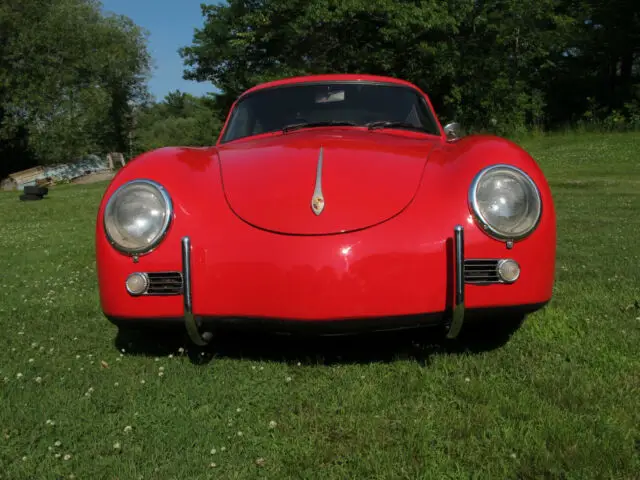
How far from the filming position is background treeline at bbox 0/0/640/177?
2725cm

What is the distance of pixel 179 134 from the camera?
56.2 meters

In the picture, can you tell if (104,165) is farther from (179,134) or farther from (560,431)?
(560,431)

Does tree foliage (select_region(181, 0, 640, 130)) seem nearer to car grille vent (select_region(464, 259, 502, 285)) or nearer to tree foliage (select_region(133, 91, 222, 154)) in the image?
tree foliage (select_region(133, 91, 222, 154))

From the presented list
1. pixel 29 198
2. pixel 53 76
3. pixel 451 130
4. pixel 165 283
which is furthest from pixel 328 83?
pixel 53 76

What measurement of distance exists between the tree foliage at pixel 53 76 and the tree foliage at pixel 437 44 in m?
6.34

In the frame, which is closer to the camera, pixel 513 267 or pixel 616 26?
pixel 513 267

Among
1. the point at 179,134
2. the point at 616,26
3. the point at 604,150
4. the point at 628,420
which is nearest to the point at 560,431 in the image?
the point at 628,420

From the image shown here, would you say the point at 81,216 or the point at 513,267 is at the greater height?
the point at 513,267

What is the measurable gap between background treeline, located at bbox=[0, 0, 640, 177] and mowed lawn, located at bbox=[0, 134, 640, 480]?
2472 centimetres

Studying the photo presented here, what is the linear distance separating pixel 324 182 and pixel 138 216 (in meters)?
0.85

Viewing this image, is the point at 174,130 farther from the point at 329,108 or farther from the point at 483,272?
the point at 483,272

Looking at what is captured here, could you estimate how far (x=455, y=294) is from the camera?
216 centimetres

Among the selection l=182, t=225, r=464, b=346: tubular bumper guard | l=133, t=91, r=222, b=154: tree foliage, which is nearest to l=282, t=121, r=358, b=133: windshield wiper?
l=182, t=225, r=464, b=346: tubular bumper guard

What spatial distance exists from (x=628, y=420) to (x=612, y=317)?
55.9 inches
